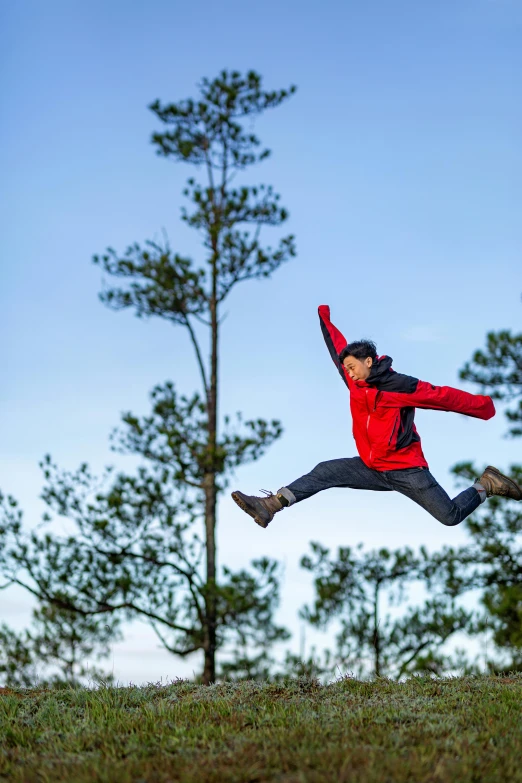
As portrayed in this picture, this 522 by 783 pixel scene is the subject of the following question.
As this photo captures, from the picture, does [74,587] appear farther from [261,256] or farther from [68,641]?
[261,256]

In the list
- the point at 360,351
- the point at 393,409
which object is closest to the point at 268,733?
the point at 393,409

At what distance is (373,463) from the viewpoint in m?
6.81

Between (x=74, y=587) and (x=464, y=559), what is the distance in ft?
23.4

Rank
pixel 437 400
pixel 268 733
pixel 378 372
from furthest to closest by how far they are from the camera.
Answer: pixel 378 372 → pixel 437 400 → pixel 268 733

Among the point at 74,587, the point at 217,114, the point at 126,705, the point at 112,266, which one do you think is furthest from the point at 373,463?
the point at 217,114

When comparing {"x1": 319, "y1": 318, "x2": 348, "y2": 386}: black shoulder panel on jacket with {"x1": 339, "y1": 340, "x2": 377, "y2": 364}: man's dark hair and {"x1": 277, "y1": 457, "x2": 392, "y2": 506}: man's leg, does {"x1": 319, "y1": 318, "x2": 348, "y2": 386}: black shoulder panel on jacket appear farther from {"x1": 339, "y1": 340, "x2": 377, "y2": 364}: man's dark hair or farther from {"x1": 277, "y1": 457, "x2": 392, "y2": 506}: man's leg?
{"x1": 277, "y1": 457, "x2": 392, "y2": 506}: man's leg

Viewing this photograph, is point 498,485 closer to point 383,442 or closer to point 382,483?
point 382,483

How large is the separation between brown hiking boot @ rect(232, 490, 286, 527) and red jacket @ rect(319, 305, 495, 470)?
82cm

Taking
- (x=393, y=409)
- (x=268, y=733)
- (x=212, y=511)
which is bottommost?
(x=268, y=733)

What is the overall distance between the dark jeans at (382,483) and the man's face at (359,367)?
74cm

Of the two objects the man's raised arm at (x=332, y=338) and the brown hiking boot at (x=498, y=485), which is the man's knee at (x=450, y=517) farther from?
the man's raised arm at (x=332, y=338)

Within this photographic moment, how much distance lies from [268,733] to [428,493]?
253cm

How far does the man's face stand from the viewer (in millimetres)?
6641

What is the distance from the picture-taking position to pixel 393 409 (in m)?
6.66
